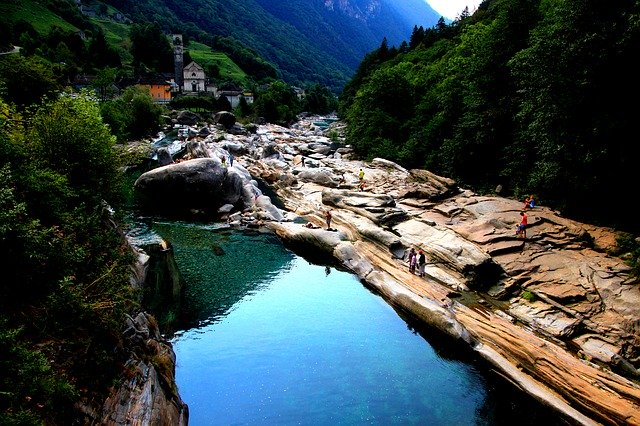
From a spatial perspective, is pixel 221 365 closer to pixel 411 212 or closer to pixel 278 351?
pixel 278 351

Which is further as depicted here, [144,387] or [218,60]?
[218,60]

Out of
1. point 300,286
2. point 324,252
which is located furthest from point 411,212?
point 300,286

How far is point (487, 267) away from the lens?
76.9 ft

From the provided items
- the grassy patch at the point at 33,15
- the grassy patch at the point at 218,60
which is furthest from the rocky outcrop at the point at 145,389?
the grassy patch at the point at 218,60

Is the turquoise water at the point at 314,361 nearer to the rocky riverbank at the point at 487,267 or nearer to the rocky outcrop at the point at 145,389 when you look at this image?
the rocky riverbank at the point at 487,267

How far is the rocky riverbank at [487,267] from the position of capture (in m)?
16.2

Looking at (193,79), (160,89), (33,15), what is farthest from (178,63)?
(33,15)

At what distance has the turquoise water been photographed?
50.3ft

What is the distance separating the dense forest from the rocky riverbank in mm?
3149

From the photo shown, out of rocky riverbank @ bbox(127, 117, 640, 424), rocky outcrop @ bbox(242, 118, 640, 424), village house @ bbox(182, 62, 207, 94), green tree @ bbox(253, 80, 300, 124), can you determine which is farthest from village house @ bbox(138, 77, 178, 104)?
rocky outcrop @ bbox(242, 118, 640, 424)

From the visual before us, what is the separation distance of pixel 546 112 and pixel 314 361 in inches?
879

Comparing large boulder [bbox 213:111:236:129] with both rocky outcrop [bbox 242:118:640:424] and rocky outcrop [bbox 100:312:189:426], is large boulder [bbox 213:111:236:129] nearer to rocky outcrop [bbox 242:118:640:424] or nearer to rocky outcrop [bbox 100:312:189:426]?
rocky outcrop [bbox 242:118:640:424]

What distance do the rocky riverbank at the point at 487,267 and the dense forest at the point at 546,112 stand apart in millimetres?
3149

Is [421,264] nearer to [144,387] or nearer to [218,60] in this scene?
[144,387]
